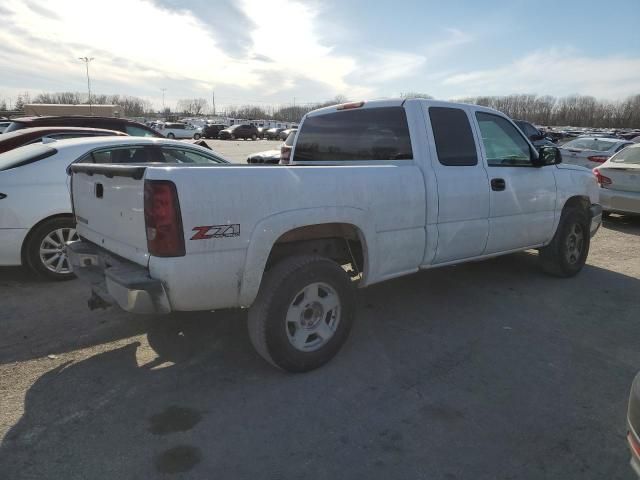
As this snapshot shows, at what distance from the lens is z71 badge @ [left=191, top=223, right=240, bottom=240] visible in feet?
9.12

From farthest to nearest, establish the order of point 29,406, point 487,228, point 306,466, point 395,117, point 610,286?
point 610,286 → point 487,228 → point 395,117 → point 29,406 → point 306,466

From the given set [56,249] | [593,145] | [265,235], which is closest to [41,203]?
[56,249]

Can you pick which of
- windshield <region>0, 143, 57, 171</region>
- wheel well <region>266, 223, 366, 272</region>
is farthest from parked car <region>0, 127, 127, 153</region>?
wheel well <region>266, 223, 366, 272</region>

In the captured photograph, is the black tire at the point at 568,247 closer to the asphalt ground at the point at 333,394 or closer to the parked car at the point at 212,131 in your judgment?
the asphalt ground at the point at 333,394

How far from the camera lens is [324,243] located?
145 inches

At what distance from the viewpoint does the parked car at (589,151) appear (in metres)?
13.4

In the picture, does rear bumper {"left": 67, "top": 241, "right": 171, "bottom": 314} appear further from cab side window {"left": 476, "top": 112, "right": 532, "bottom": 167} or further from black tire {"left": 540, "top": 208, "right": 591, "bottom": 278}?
black tire {"left": 540, "top": 208, "right": 591, "bottom": 278}

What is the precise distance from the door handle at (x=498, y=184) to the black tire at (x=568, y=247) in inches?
54.3

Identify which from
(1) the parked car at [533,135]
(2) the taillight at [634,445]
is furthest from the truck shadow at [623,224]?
(1) the parked car at [533,135]

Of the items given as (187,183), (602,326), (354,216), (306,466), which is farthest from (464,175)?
(306,466)

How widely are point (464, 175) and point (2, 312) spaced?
4.50 m

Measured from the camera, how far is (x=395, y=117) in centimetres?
419

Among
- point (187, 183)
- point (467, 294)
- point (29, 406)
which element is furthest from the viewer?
point (467, 294)

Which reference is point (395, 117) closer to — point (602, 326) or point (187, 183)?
point (187, 183)
